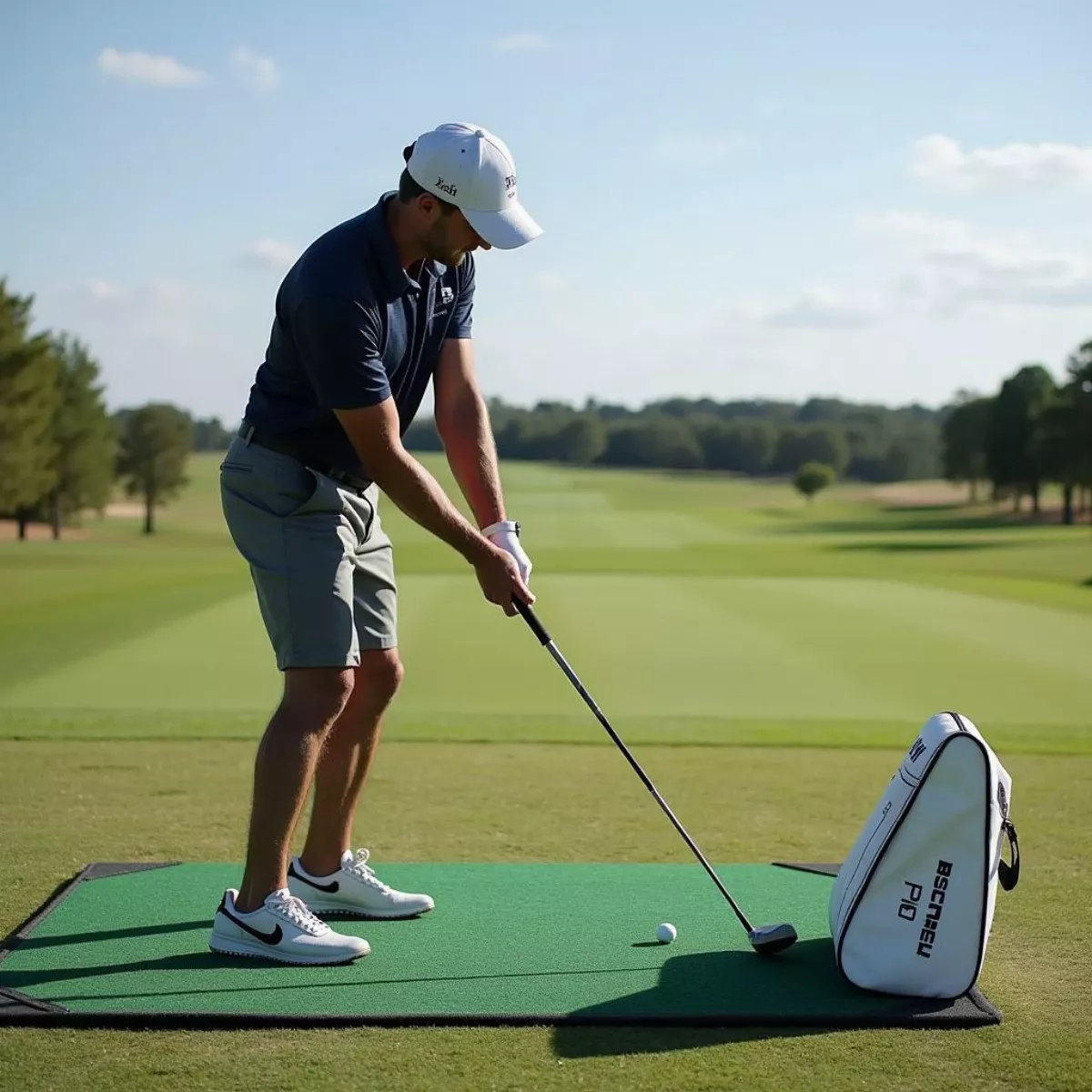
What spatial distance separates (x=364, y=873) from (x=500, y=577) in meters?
0.96

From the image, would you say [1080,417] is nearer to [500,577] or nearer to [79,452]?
[79,452]

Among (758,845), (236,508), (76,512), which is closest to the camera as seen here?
(236,508)

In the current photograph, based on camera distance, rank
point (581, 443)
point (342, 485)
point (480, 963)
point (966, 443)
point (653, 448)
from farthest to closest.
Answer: point (653, 448) → point (581, 443) → point (966, 443) → point (342, 485) → point (480, 963)

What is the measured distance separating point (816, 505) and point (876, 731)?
56.8 meters

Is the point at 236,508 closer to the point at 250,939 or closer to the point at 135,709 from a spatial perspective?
the point at 250,939

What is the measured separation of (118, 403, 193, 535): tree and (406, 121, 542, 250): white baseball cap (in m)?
55.2

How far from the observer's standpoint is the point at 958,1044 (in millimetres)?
3084

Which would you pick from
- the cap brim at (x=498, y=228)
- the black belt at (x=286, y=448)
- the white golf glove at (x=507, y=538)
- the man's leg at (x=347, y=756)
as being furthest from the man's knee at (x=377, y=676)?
the cap brim at (x=498, y=228)

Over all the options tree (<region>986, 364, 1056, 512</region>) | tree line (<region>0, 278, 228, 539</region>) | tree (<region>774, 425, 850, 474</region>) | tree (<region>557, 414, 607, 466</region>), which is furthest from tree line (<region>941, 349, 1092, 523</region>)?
tree line (<region>0, 278, 228, 539</region>)

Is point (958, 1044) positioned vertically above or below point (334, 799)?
below

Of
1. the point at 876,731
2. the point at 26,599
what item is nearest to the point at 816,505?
the point at 26,599

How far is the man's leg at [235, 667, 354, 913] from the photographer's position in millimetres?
3688

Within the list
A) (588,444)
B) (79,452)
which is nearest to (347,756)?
(79,452)

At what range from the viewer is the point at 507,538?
3.99 metres
